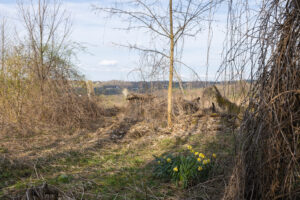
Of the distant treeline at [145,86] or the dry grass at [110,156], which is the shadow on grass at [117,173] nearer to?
the dry grass at [110,156]

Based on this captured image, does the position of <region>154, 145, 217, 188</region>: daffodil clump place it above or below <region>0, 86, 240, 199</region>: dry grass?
above

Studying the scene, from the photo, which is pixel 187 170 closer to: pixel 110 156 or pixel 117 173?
pixel 117 173

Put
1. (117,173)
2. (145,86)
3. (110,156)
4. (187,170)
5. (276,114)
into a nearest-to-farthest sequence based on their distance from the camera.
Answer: (276,114)
(187,170)
(117,173)
(110,156)
(145,86)

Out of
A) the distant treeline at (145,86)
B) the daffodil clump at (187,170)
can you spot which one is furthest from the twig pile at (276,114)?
the distant treeline at (145,86)

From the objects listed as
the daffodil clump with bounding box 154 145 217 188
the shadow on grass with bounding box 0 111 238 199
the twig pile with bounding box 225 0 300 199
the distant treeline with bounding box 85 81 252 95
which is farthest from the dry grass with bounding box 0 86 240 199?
the distant treeline with bounding box 85 81 252 95

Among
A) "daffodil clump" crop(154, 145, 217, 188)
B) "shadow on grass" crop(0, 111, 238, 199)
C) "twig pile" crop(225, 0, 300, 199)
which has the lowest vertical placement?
"shadow on grass" crop(0, 111, 238, 199)

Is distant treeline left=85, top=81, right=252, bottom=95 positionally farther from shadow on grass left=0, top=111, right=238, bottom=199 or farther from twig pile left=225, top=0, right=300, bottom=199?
twig pile left=225, top=0, right=300, bottom=199

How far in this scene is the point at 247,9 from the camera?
87.6 inches

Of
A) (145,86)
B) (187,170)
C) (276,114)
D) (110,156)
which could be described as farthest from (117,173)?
(145,86)

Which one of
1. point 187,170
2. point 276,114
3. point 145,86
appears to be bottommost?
point 187,170

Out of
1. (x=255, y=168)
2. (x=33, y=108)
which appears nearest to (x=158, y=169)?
(x=255, y=168)

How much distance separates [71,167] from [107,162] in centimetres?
61

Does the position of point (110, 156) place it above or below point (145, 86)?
below

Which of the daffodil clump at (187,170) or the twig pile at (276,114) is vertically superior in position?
the twig pile at (276,114)
